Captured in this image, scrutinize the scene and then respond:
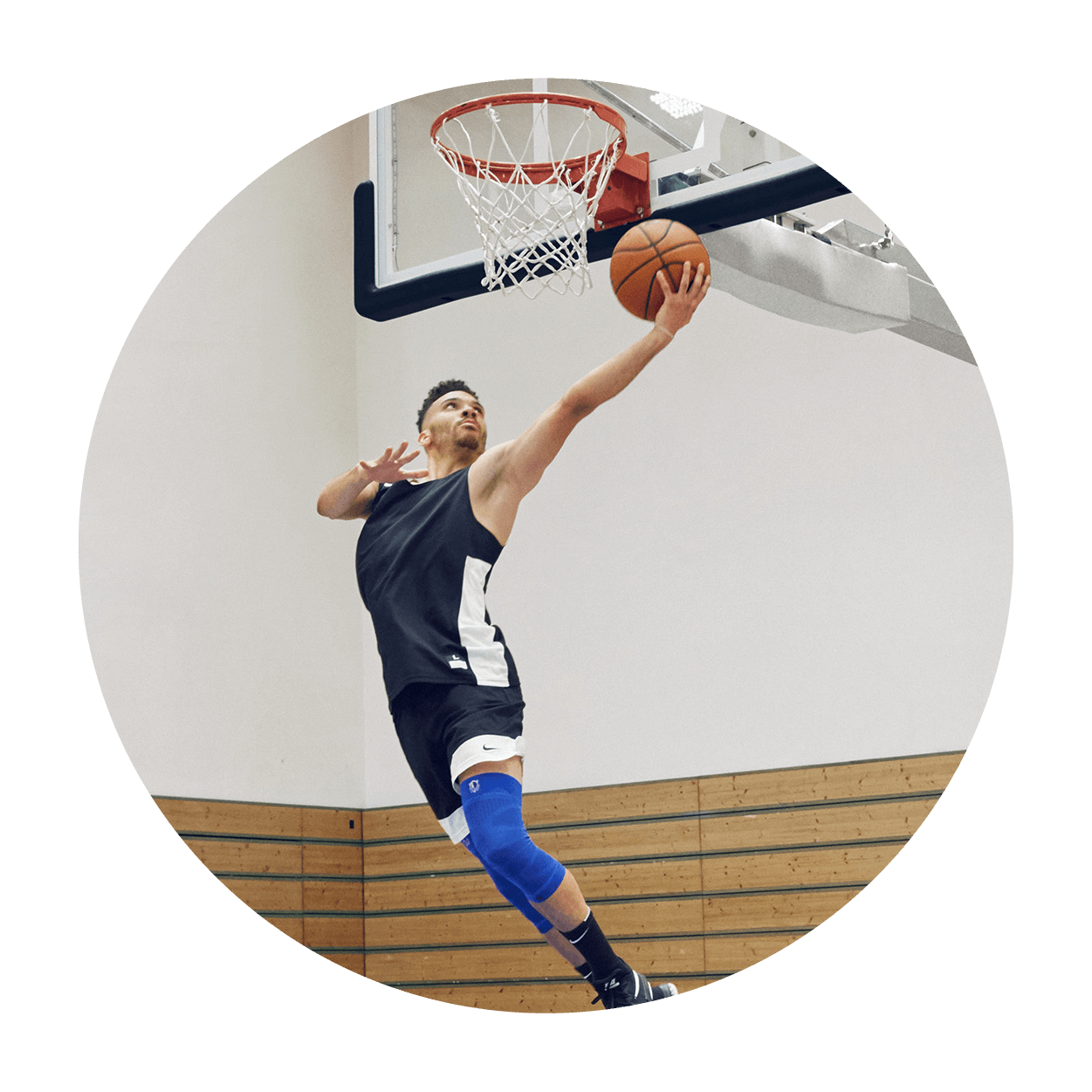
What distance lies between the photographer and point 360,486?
6668 mm

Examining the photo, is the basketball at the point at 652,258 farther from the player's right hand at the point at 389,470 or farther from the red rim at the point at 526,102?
the player's right hand at the point at 389,470

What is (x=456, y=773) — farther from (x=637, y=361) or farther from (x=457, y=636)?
(x=637, y=361)

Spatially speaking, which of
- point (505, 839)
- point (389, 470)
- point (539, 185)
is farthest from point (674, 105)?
point (505, 839)

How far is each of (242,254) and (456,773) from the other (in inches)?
138

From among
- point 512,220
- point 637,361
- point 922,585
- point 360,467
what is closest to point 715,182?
point 637,361

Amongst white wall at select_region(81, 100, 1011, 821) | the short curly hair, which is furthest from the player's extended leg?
the short curly hair

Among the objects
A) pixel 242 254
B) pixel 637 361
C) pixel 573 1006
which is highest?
pixel 242 254

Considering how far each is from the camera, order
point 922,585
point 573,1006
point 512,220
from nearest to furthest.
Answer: point 512,220 → point 922,585 → point 573,1006

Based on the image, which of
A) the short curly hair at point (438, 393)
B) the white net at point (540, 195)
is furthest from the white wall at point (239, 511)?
the white net at point (540, 195)

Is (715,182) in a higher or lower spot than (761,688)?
higher

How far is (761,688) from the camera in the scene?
7.26m

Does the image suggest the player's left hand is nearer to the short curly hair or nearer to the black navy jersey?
the black navy jersey

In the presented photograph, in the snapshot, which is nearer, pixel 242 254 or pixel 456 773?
pixel 456 773

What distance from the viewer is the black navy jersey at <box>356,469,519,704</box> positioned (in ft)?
20.2
